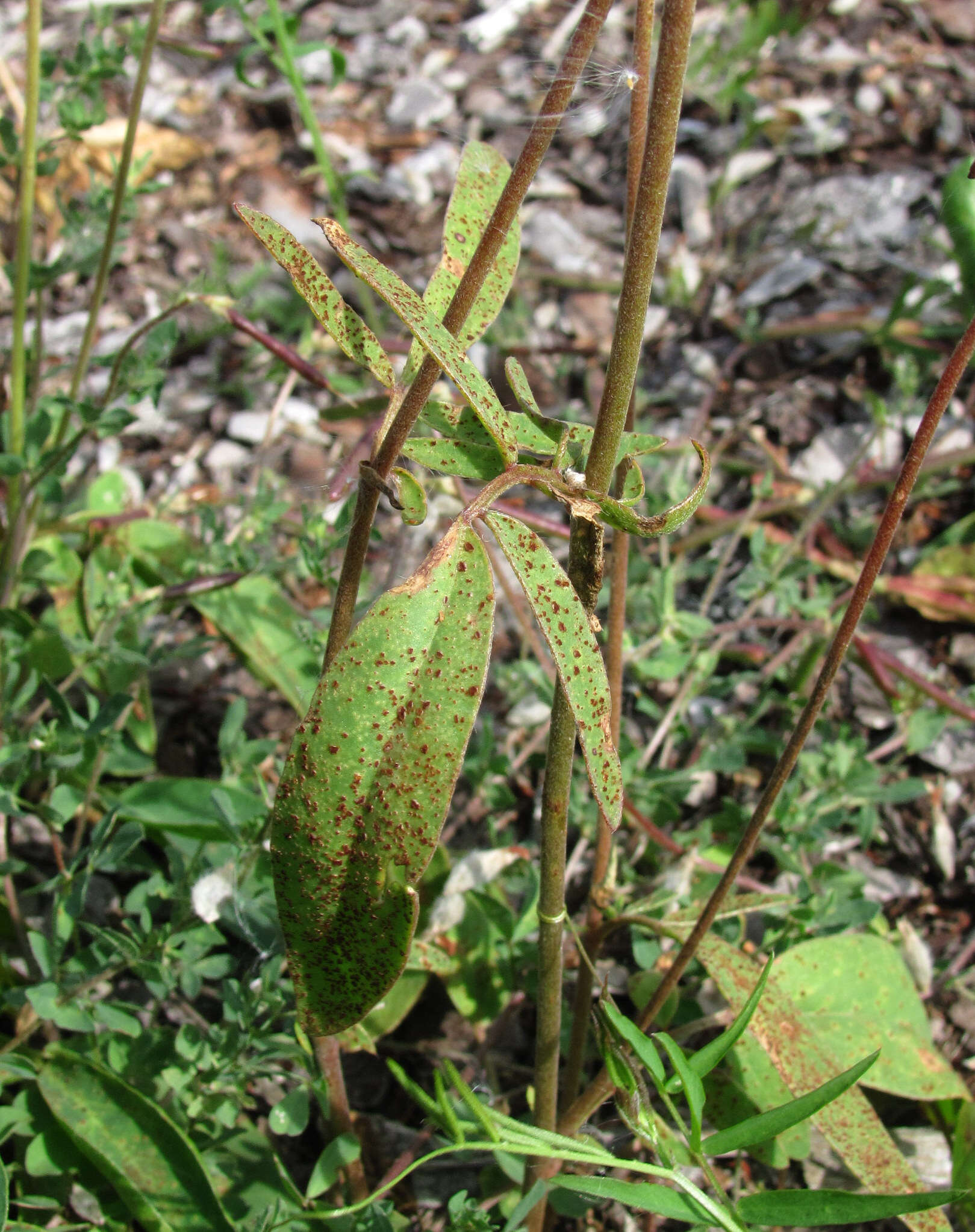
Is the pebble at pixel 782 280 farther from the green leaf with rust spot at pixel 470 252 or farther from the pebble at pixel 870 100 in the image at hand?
the green leaf with rust spot at pixel 470 252

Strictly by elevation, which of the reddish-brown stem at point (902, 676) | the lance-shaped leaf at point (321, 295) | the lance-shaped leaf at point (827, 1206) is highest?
the lance-shaped leaf at point (321, 295)

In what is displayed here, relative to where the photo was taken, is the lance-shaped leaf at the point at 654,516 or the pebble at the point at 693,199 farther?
the pebble at the point at 693,199

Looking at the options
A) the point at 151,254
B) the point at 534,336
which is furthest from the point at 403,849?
the point at 151,254

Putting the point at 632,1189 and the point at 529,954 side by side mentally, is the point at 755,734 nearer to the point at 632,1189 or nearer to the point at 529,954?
the point at 529,954

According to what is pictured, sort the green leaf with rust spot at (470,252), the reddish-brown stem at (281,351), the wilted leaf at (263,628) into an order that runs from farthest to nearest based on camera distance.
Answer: the wilted leaf at (263,628)
the reddish-brown stem at (281,351)
the green leaf with rust spot at (470,252)

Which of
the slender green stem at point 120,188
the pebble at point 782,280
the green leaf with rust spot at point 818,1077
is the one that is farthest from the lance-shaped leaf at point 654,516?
the pebble at point 782,280
